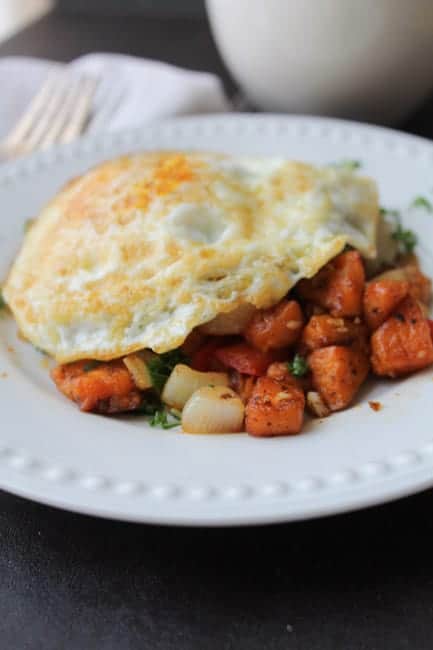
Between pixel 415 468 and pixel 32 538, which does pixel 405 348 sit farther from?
pixel 32 538

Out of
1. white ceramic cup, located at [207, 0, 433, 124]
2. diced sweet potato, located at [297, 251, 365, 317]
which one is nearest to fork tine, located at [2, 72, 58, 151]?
white ceramic cup, located at [207, 0, 433, 124]

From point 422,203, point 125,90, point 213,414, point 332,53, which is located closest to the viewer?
point 213,414

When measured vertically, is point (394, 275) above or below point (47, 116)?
above

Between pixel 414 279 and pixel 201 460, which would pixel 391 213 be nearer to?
pixel 414 279

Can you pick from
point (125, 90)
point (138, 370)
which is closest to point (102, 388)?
point (138, 370)

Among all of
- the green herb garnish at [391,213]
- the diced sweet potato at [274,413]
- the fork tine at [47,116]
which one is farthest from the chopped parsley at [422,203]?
the fork tine at [47,116]

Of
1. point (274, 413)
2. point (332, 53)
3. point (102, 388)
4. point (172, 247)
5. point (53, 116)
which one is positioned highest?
point (332, 53)
